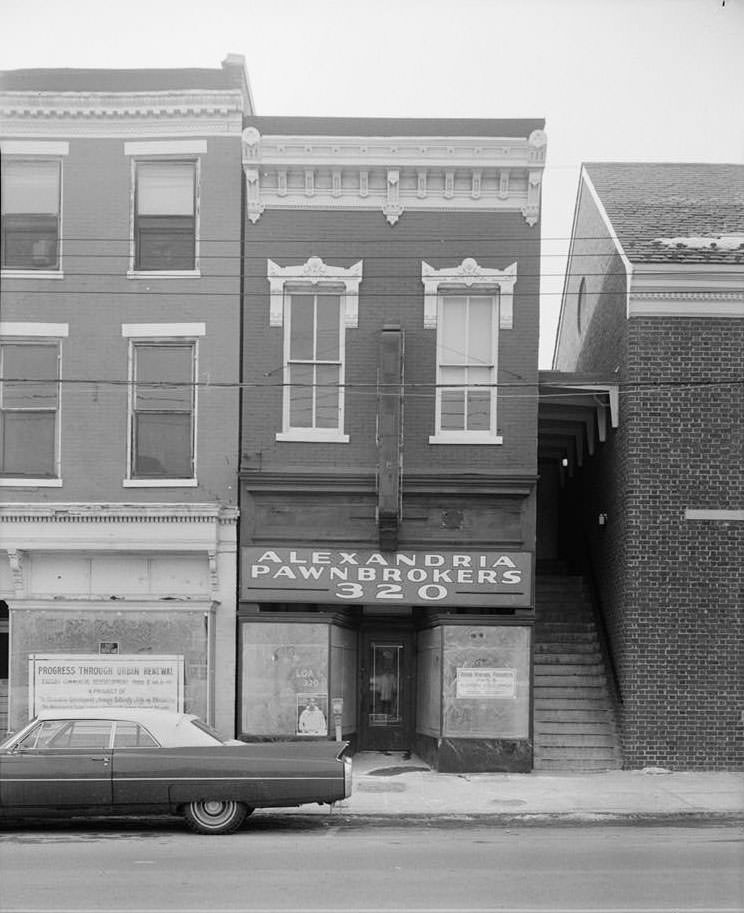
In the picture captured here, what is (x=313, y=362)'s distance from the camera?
62.6 feet

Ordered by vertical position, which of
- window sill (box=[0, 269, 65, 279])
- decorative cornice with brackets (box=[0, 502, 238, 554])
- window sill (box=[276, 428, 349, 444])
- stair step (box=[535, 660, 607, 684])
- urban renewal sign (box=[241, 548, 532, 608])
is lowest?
stair step (box=[535, 660, 607, 684])

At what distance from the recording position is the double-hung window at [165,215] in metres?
19.4

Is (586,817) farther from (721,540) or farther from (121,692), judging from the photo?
(121,692)

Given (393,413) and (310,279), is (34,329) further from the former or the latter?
(393,413)

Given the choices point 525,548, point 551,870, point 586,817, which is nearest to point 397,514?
point 525,548

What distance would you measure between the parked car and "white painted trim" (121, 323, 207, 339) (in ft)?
23.9

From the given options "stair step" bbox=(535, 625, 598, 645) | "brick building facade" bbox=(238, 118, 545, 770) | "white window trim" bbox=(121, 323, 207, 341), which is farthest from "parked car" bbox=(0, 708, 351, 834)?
"stair step" bbox=(535, 625, 598, 645)

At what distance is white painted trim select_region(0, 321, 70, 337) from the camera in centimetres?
1920

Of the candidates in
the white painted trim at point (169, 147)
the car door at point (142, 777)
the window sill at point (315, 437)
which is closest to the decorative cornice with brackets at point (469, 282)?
the window sill at point (315, 437)

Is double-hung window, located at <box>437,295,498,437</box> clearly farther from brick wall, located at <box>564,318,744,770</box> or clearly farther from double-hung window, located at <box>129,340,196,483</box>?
double-hung window, located at <box>129,340,196,483</box>

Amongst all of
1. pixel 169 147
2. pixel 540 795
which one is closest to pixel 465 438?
pixel 540 795

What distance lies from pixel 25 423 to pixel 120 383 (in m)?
1.59

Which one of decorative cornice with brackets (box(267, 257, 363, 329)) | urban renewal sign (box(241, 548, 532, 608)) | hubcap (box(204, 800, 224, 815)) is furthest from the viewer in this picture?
decorative cornice with brackets (box(267, 257, 363, 329))

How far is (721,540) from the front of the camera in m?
18.8
